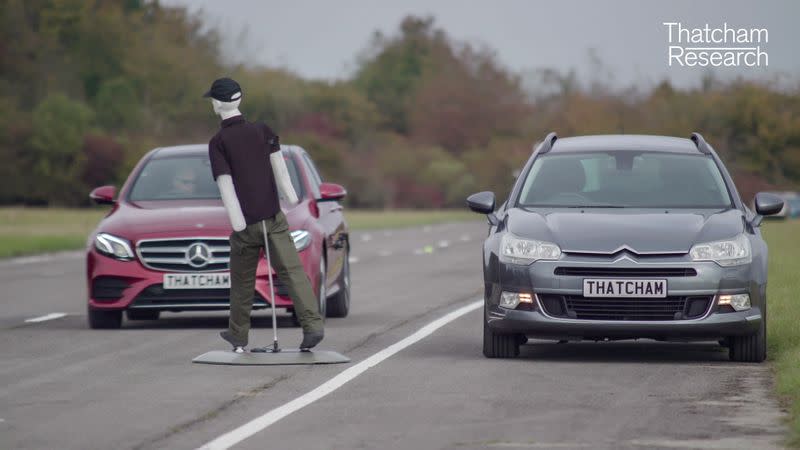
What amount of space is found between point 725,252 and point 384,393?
→ 292 cm

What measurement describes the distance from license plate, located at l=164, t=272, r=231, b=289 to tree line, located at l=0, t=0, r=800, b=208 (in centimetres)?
6042

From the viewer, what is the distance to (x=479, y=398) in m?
10.2

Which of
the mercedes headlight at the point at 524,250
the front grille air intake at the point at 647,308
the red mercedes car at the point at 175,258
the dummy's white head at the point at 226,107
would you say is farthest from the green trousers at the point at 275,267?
the red mercedes car at the point at 175,258

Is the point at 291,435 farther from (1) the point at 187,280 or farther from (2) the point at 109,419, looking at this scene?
(1) the point at 187,280

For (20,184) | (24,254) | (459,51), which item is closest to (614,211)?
(24,254)

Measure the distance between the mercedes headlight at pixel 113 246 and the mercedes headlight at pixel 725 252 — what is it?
5515mm

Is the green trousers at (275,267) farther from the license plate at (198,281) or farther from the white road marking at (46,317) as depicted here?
the white road marking at (46,317)

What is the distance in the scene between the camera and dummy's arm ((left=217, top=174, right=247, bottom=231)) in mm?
12102

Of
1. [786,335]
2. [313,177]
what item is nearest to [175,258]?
[313,177]

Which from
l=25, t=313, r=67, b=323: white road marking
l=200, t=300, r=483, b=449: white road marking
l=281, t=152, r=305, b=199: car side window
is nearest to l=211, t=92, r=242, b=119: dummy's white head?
l=200, t=300, r=483, b=449: white road marking

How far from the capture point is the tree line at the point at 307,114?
277ft

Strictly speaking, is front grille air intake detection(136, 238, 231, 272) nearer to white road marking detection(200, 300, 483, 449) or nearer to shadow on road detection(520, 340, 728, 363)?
white road marking detection(200, 300, 483, 449)

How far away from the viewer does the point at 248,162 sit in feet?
40.1

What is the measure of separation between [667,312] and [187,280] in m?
4.93
